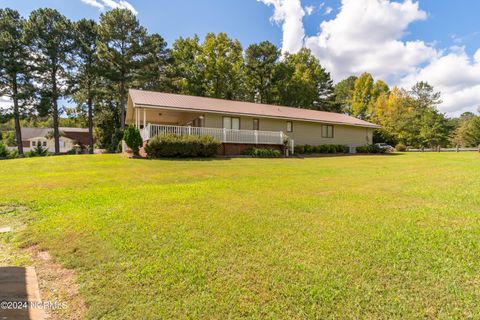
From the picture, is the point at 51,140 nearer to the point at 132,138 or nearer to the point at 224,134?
the point at 132,138

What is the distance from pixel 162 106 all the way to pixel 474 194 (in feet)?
51.3

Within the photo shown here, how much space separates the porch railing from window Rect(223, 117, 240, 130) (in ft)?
6.28

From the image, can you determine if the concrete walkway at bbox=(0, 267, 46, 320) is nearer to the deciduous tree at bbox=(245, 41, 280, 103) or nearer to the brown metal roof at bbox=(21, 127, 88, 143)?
the deciduous tree at bbox=(245, 41, 280, 103)

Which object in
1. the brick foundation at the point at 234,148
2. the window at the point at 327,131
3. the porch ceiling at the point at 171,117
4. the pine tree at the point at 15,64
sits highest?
the pine tree at the point at 15,64

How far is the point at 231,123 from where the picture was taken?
64.7 ft

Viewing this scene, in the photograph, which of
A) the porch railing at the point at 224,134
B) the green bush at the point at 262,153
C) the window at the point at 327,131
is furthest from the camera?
the window at the point at 327,131

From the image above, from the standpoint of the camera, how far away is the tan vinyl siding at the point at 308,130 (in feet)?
63.4

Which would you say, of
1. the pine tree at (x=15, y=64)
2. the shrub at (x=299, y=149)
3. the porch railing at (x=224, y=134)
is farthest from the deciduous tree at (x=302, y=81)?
the pine tree at (x=15, y=64)

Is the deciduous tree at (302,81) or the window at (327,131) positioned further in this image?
the deciduous tree at (302,81)

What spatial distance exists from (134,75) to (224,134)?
1976 centimetres

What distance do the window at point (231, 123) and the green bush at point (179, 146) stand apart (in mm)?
4154

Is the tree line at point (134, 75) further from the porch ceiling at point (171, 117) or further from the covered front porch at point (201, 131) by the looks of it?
the covered front porch at point (201, 131)

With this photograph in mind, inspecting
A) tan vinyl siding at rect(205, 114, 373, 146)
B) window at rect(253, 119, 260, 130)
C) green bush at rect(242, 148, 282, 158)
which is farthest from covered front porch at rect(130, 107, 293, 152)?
window at rect(253, 119, 260, 130)

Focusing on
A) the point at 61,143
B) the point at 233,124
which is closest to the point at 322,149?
the point at 233,124
